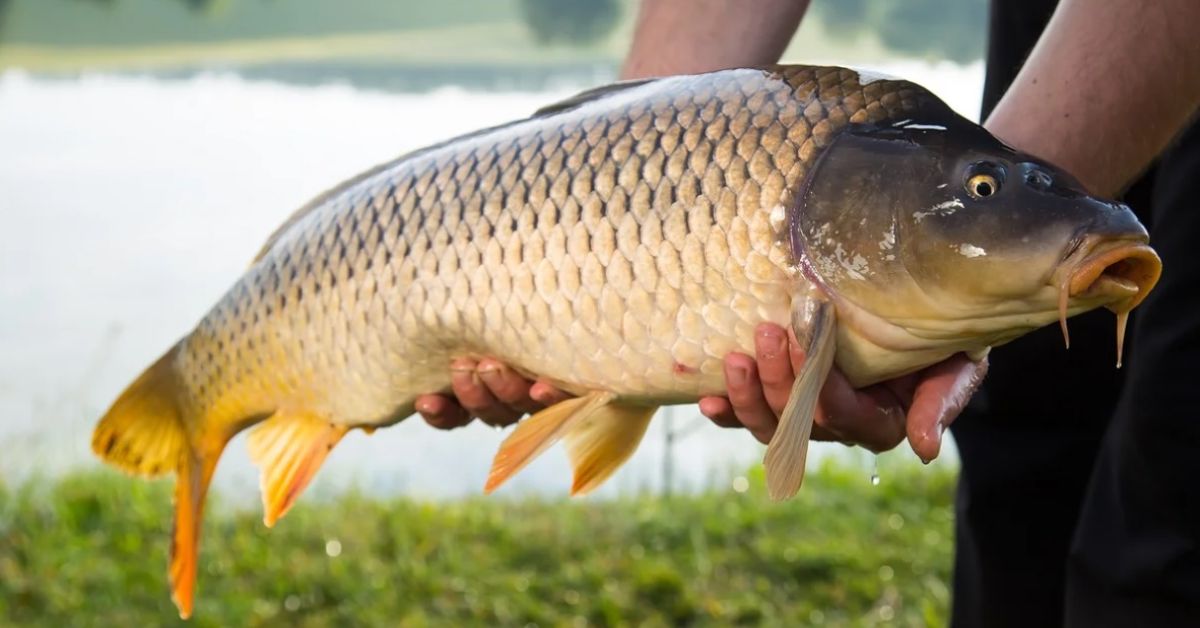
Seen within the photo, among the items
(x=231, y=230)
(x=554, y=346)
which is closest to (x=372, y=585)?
(x=554, y=346)

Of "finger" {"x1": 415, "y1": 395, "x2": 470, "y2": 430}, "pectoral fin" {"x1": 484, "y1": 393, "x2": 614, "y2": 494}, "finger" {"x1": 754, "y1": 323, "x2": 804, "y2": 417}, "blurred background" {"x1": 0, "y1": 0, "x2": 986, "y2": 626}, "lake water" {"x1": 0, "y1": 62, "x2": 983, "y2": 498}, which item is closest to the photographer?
"finger" {"x1": 754, "y1": 323, "x2": 804, "y2": 417}

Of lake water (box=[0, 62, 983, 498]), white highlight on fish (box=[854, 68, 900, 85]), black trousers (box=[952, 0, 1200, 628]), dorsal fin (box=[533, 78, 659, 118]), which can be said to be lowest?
lake water (box=[0, 62, 983, 498])

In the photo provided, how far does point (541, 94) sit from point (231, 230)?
142cm

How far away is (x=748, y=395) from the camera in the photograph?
137 centimetres

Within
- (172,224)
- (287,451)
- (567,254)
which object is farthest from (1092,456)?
(172,224)

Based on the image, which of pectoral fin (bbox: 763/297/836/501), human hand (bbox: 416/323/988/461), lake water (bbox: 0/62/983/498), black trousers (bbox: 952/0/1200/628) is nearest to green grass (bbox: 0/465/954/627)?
lake water (bbox: 0/62/983/498)

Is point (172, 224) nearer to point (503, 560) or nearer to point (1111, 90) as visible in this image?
point (503, 560)

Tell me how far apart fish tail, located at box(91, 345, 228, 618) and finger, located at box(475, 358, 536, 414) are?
0.38 metres

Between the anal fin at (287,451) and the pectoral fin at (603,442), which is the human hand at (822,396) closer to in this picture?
the pectoral fin at (603,442)

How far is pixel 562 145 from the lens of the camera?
1.40 meters

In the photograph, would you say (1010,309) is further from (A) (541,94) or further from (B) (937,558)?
(A) (541,94)

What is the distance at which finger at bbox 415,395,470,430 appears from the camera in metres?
1.63

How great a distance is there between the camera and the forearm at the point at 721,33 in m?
1.75

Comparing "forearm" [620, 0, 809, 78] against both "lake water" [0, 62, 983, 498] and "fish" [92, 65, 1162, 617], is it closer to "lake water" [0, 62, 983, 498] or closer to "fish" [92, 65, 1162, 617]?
"fish" [92, 65, 1162, 617]
